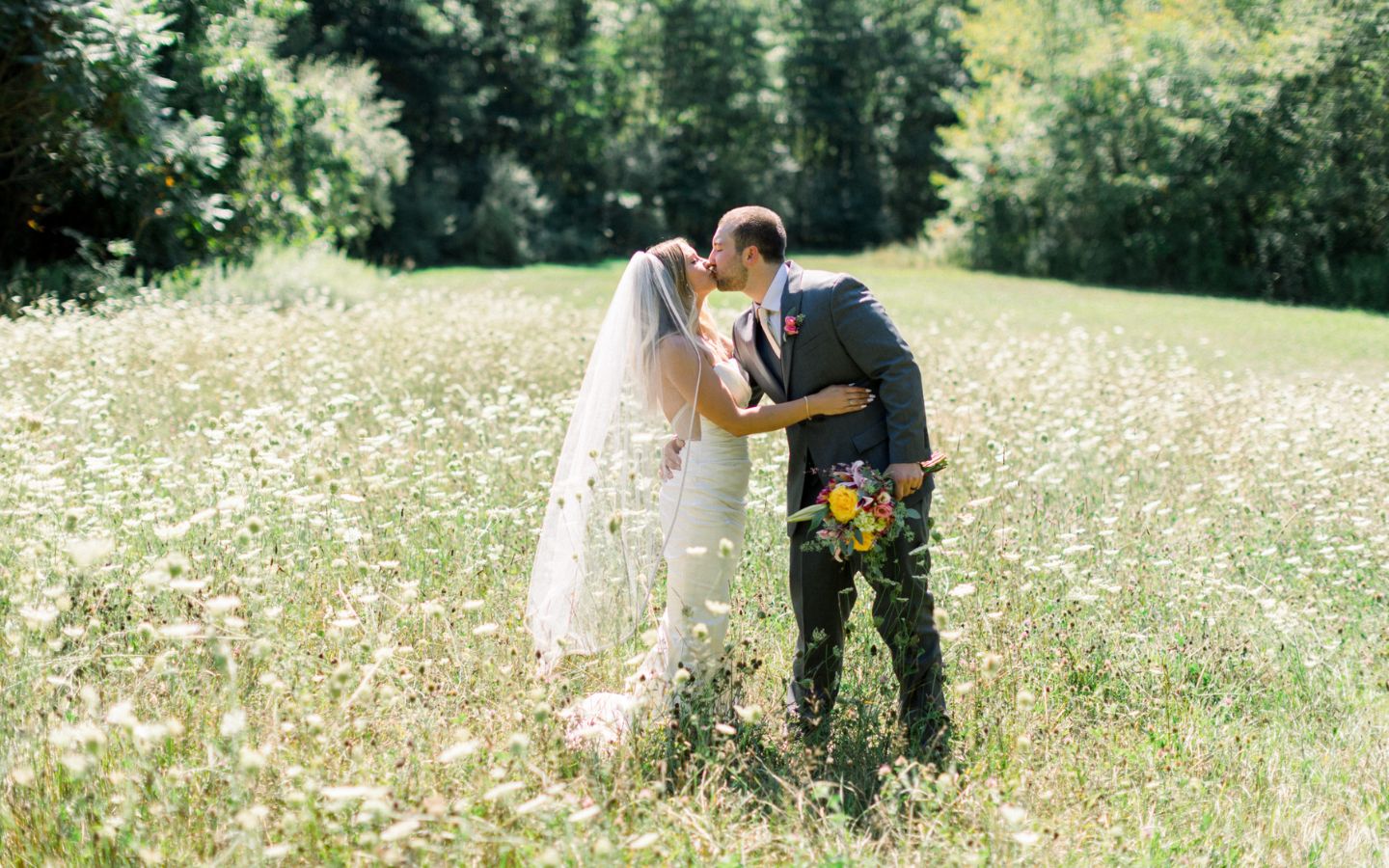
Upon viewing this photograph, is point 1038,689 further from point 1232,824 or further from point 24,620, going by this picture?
point 24,620

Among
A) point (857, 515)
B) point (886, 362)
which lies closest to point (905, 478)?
point (857, 515)

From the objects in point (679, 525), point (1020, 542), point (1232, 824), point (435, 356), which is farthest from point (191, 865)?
point (435, 356)

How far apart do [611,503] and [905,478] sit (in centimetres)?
122

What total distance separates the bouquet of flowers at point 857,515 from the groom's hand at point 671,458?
26.3 inches

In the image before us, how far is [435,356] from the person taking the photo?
33.5 feet

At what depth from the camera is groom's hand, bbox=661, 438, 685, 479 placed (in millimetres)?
4562

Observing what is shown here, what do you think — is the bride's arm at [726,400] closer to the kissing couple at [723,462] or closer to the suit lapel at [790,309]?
the kissing couple at [723,462]

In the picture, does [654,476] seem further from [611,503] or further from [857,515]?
[857,515]

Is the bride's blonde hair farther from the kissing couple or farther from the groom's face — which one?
the groom's face

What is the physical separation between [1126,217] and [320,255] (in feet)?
68.6

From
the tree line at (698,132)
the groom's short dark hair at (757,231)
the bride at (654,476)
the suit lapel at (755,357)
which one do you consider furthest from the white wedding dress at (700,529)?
the tree line at (698,132)

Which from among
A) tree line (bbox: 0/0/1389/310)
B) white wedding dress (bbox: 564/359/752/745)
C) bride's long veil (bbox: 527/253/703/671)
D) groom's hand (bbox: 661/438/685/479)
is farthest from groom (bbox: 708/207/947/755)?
tree line (bbox: 0/0/1389/310)

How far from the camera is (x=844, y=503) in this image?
3.83m

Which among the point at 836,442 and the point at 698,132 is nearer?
the point at 836,442
